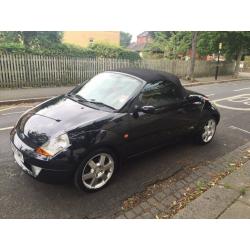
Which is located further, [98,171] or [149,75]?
[149,75]

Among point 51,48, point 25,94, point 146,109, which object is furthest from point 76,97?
point 51,48

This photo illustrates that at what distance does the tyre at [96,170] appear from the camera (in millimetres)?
3407

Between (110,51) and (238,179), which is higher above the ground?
(110,51)

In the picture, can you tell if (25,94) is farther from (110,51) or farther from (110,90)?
(110,51)

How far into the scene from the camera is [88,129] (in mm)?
3416

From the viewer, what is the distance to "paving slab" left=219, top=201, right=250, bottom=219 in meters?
3.12

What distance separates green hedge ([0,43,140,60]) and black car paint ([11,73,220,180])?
9.88 metres

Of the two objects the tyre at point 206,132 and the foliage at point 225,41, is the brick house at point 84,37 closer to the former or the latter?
the foliage at point 225,41

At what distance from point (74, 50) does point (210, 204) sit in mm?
13827

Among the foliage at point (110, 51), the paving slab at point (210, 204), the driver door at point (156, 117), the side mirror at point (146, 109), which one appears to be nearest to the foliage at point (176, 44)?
the foliage at point (110, 51)

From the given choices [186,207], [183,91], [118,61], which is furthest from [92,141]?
[118,61]

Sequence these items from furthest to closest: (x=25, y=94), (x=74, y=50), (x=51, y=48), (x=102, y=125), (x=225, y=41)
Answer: (x=225, y=41) < (x=74, y=50) < (x=51, y=48) < (x=25, y=94) < (x=102, y=125)

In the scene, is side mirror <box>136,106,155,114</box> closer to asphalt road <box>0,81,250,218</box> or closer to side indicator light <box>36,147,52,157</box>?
asphalt road <box>0,81,250,218</box>

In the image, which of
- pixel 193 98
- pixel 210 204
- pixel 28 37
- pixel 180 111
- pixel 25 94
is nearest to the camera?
pixel 210 204
